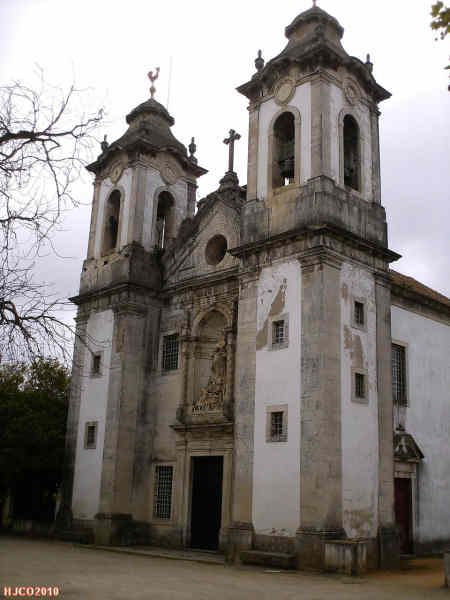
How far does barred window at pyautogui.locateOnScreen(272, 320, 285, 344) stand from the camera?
2034cm

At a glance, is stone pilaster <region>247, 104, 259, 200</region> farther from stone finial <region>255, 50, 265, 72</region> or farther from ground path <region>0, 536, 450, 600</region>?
ground path <region>0, 536, 450, 600</region>

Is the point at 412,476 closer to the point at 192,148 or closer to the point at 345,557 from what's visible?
the point at 345,557

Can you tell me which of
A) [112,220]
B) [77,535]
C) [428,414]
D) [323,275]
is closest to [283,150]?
[323,275]

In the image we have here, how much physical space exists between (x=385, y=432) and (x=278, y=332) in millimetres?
4132

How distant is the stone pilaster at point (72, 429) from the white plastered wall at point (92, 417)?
0.20m

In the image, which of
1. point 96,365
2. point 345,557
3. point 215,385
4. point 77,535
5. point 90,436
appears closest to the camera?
point 345,557

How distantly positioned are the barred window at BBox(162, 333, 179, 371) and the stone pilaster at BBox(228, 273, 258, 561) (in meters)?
4.68

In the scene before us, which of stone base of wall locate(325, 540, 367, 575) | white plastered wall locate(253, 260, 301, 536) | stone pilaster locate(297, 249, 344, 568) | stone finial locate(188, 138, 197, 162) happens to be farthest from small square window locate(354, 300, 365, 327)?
stone finial locate(188, 138, 197, 162)

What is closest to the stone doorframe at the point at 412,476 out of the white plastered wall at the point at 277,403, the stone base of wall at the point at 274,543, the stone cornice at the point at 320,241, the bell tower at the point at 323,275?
the bell tower at the point at 323,275

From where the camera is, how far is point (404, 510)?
2253 centimetres

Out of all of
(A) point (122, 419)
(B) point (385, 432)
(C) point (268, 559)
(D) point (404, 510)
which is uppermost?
(A) point (122, 419)

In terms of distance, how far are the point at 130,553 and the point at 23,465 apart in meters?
6.96

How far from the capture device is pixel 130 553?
21688 millimetres

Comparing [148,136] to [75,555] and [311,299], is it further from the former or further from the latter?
[75,555]
